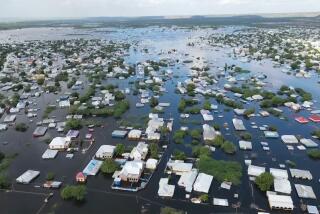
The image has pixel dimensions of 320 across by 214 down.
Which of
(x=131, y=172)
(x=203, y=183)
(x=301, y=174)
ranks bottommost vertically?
(x=301, y=174)

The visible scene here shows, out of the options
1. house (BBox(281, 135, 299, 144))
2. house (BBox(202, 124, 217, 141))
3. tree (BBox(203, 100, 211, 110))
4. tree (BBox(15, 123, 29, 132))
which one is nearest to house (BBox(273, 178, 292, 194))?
house (BBox(281, 135, 299, 144))

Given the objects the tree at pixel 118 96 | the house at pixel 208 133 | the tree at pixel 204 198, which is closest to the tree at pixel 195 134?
the house at pixel 208 133

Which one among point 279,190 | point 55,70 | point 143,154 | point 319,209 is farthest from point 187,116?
point 55,70

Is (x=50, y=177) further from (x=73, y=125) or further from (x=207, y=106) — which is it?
(x=207, y=106)

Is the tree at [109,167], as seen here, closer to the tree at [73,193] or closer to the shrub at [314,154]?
the tree at [73,193]

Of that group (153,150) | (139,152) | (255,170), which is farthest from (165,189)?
(255,170)

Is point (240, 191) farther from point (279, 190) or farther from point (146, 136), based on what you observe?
point (146, 136)

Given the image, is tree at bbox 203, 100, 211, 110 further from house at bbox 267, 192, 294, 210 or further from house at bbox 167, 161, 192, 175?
house at bbox 267, 192, 294, 210
